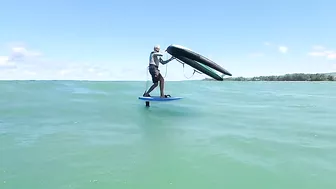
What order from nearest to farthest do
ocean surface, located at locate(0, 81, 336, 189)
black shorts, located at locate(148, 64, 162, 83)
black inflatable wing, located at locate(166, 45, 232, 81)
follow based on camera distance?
ocean surface, located at locate(0, 81, 336, 189)
black shorts, located at locate(148, 64, 162, 83)
black inflatable wing, located at locate(166, 45, 232, 81)

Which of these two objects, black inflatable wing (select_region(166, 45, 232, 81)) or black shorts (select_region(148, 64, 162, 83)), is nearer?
black shorts (select_region(148, 64, 162, 83))

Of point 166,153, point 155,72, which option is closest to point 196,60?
point 155,72

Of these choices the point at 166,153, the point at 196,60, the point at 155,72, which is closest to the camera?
the point at 166,153

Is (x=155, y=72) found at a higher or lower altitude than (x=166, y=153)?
higher

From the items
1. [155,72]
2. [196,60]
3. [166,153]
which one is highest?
[196,60]

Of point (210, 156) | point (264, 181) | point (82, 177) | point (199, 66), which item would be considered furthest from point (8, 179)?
point (199, 66)

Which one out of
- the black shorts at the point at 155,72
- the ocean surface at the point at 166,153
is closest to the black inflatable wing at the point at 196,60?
the black shorts at the point at 155,72

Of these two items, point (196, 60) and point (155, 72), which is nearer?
point (155, 72)

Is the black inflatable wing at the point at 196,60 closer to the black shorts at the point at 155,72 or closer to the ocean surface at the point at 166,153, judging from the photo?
the black shorts at the point at 155,72

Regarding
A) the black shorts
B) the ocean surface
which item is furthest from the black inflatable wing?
the ocean surface

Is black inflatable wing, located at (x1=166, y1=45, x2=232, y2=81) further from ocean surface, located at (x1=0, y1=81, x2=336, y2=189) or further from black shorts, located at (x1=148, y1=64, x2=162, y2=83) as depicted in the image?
ocean surface, located at (x1=0, y1=81, x2=336, y2=189)

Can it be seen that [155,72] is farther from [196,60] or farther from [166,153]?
[166,153]

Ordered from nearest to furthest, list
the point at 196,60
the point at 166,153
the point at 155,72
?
the point at 166,153
the point at 155,72
the point at 196,60

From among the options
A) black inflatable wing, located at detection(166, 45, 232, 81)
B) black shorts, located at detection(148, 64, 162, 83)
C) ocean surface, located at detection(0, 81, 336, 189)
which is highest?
black inflatable wing, located at detection(166, 45, 232, 81)
